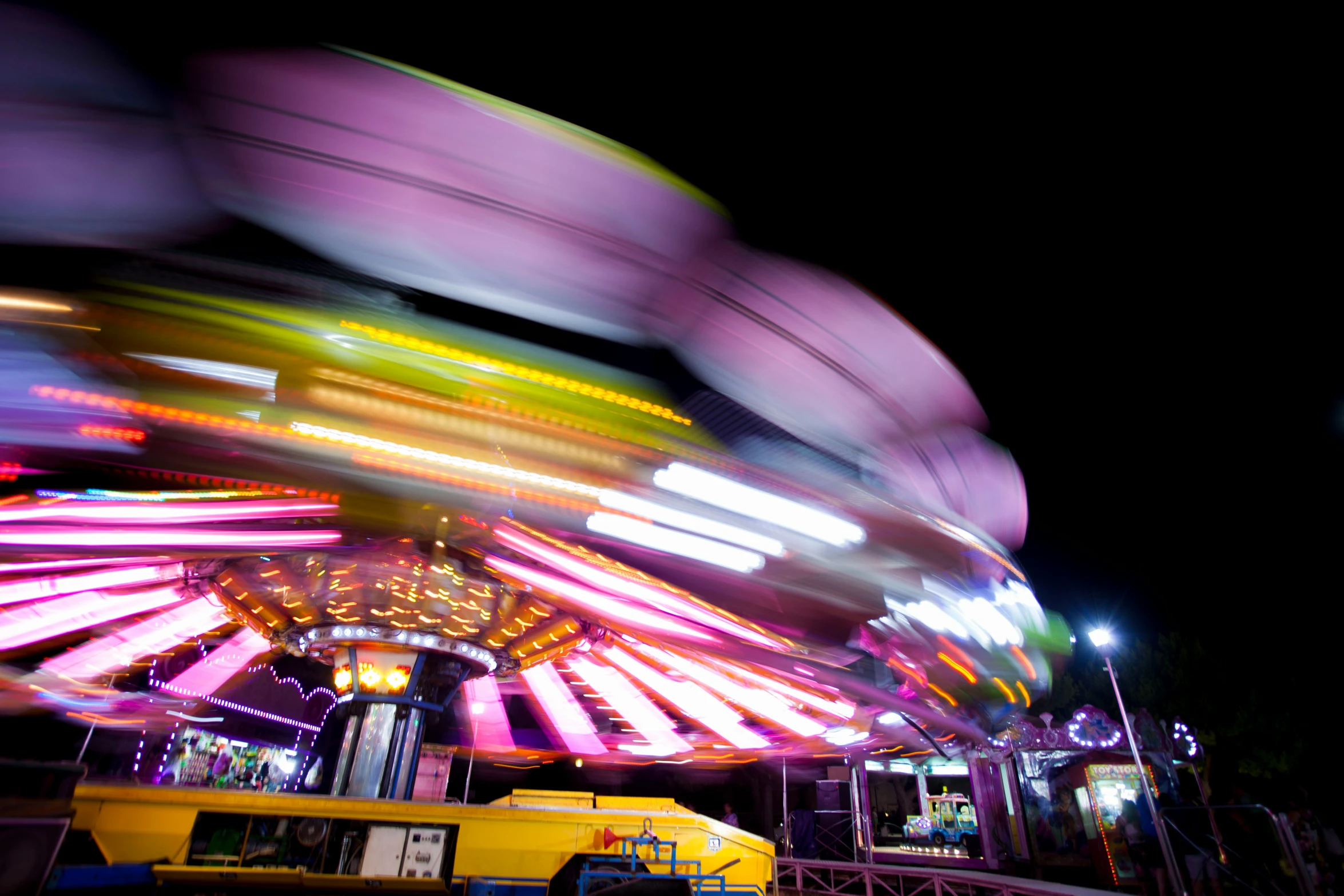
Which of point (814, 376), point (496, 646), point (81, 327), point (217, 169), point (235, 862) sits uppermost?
point (217, 169)

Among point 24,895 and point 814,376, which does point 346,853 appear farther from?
point 814,376

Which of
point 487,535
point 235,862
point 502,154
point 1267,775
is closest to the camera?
point 502,154

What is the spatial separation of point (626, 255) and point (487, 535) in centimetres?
318

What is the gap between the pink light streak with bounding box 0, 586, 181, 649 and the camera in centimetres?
866

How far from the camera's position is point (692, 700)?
440 inches

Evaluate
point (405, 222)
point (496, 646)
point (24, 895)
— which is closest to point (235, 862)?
point (24, 895)

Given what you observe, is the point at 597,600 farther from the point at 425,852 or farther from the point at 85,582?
the point at 85,582

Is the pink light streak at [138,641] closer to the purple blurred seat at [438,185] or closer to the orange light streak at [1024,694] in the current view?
the purple blurred seat at [438,185]

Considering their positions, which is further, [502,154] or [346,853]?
[346,853]

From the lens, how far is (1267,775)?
69.5ft

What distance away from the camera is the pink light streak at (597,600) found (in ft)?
22.6

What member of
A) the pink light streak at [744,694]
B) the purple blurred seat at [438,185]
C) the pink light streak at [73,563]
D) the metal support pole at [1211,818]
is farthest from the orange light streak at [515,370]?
the metal support pole at [1211,818]

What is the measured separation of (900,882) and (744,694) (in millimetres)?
4965

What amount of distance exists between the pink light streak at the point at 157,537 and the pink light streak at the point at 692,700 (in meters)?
4.90
